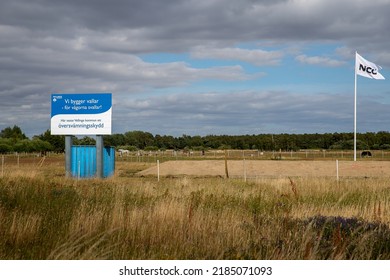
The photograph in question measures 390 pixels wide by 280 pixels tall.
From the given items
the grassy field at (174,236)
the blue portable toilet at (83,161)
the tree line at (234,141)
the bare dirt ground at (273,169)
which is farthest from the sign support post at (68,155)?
the tree line at (234,141)

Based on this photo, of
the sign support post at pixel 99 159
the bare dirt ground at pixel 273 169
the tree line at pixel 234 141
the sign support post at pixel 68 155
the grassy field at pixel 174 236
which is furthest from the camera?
the tree line at pixel 234 141

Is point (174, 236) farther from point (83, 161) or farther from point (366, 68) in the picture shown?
point (366, 68)

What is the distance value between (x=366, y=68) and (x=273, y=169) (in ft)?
44.2

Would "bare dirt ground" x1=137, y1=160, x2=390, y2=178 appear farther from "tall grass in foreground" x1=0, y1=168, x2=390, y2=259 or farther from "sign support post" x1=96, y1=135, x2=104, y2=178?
"tall grass in foreground" x1=0, y1=168, x2=390, y2=259

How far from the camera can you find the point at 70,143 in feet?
119

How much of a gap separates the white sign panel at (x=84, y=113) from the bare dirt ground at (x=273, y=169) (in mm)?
5296

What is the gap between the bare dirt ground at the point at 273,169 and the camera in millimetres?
37688

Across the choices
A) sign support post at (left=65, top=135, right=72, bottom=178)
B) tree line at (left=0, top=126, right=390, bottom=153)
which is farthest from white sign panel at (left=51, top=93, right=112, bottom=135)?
tree line at (left=0, top=126, right=390, bottom=153)

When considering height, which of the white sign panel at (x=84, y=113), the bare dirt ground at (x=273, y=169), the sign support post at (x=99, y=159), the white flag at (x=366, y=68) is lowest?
the bare dirt ground at (x=273, y=169)

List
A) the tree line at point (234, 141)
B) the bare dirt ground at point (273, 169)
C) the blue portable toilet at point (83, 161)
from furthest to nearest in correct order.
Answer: the tree line at point (234, 141)
the bare dirt ground at point (273, 169)
the blue portable toilet at point (83, 161)

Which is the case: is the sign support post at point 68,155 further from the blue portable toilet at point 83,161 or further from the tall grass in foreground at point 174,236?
the tall grass in foreground at point 174,236
